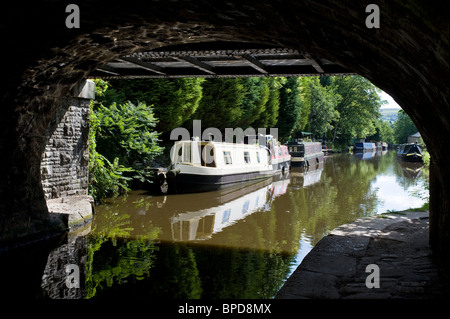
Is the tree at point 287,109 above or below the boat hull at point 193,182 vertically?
above

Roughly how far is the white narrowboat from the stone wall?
3.85 metres

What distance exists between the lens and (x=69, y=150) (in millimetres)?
9164

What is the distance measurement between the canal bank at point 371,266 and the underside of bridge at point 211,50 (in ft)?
1.14

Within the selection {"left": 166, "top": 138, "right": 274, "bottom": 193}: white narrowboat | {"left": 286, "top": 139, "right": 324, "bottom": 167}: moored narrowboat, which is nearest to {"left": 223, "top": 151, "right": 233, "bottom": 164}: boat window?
{"left": 166, "top": 138, "right": 274, "bottom": 193}: white narrowboat

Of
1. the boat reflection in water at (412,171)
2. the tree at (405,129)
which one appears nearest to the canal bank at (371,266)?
the boat reflection in water at (412,171)

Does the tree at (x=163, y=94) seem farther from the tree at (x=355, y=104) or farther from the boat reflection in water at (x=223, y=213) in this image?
the tree at (x=355, y=104)

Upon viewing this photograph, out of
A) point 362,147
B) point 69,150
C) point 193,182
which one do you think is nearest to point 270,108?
point 193,182

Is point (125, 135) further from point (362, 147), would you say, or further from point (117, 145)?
point (362, 147)

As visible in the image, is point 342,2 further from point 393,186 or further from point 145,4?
point 393,186

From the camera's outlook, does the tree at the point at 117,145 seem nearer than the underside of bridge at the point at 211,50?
No

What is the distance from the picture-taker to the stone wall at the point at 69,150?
863cm

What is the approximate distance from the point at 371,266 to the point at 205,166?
30.8 feet
